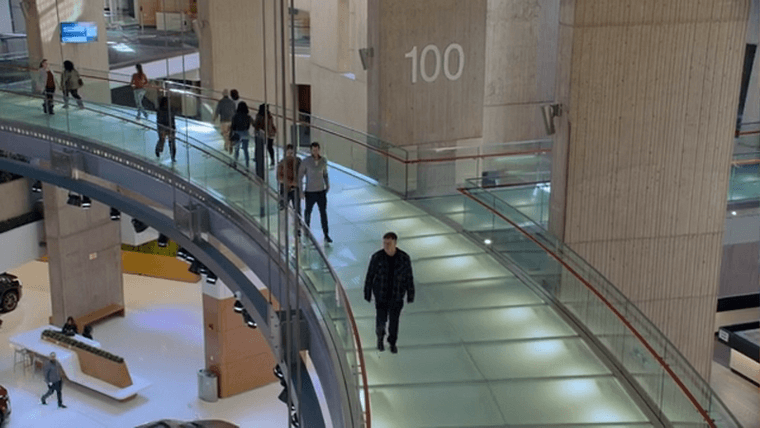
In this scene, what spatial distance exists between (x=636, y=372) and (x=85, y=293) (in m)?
17.9

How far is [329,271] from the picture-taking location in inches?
414

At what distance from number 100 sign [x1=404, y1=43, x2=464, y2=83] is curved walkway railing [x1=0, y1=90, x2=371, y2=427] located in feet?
12.0

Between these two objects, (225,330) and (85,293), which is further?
(85,293)

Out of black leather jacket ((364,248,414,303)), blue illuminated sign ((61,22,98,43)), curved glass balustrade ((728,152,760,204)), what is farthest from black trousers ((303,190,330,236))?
blue illuminated sign ((61,22,98,43))

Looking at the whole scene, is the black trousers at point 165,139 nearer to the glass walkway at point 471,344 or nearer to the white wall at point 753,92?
the glass walkway at point 471,344

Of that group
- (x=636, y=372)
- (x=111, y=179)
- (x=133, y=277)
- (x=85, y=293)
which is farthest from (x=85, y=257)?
(x=636, y=372)

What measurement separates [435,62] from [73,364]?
10899mm

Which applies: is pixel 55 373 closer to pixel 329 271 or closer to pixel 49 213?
pixel 49 213

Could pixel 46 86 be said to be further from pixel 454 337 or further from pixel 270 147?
pixel 454 337

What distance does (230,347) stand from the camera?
2158 centimetres

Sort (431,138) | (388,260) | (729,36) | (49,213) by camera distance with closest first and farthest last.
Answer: (388,260) < (729,36) < (431,138) < (49,213)

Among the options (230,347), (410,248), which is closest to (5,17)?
(230,347)

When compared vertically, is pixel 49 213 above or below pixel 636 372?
below

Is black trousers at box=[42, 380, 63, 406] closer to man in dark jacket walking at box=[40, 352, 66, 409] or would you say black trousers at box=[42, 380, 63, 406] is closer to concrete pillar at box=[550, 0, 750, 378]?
man in dark jacket walking at box=[40, 352, 66, 409]
